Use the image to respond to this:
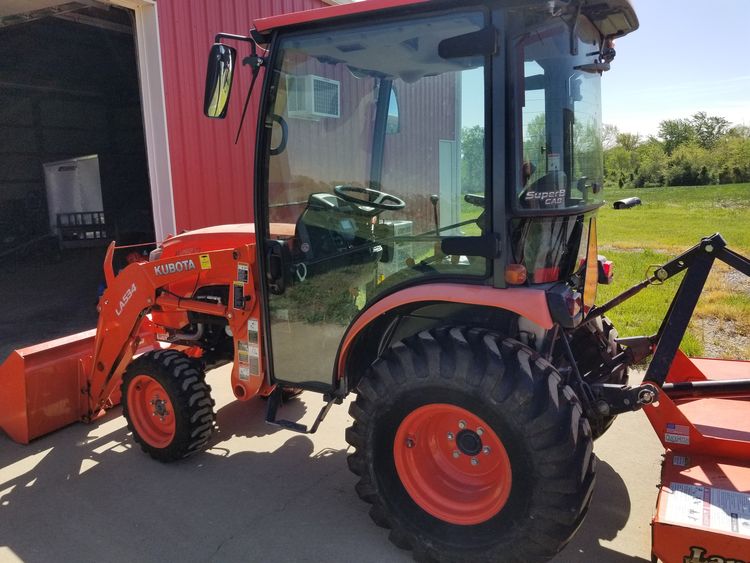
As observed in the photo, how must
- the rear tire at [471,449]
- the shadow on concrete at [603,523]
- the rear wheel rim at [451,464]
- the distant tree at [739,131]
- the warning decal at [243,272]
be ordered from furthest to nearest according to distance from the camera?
the distant tree at [739,131] < the warning decal at [243,272] < the shadow on concrete at [603,523] < the rear wheel rim at [451,464] < the rear tire at [471,449]

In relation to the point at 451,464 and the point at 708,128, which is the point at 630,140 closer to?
the point at 708,128

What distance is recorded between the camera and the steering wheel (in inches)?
109

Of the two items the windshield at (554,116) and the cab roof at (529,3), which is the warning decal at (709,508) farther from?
the cab roof at (529,3)

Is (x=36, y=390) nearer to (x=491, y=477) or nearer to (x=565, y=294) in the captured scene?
(x=491, y=477)

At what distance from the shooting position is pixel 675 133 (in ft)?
209

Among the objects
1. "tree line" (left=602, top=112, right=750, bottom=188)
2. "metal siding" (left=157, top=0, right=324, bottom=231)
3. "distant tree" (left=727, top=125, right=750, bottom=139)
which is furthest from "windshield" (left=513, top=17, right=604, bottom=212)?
"distant tree" (left=727, top=125, right=750, bottom=139)

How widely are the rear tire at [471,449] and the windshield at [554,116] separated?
0.68 metres

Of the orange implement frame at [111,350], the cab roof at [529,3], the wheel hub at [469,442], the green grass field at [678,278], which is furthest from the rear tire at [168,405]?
the green grass field at [678,278]

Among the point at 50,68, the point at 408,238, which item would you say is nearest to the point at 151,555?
the point at 408,238

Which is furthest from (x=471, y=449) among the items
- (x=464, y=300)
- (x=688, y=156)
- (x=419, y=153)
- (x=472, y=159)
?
(x=688, y=156)

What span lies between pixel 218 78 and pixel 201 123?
3.72 meters

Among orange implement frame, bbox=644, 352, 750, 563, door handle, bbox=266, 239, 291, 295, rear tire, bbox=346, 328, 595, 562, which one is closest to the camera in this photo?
orange implement frame, bbox=644, 352, 750, 563

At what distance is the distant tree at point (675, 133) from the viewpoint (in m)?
62.2

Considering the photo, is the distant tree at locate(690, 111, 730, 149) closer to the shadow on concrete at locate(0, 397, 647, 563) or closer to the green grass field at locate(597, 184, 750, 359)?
the green grass field at locate(597, 184, 750, 359)
